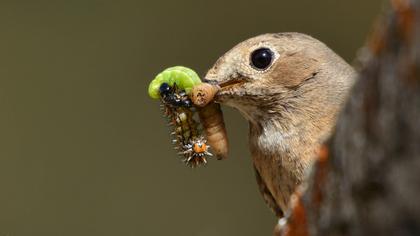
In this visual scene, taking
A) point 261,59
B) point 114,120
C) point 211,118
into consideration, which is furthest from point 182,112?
Result: point 114,120

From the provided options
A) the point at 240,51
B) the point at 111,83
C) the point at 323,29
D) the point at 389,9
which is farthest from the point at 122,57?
the point at 389,9

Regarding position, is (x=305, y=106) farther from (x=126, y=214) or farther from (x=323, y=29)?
(x=126, y=214)

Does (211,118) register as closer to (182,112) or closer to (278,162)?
(182,112)

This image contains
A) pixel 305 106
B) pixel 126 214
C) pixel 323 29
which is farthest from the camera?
pixel 126 214

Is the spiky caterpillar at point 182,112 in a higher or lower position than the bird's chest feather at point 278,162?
higher

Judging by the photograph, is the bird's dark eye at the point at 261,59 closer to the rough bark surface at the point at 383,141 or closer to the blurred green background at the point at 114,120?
the rough bark surface at the point at 383,141

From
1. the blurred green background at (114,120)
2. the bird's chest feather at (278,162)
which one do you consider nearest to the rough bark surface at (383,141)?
the bird's chest feather at (278,162)
